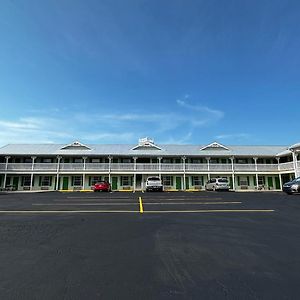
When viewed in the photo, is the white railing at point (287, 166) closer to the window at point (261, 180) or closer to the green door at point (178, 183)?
the window at point (261, 180)

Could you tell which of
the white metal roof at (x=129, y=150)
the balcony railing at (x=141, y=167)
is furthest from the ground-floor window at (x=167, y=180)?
the white metal roof at (x=129, y=150)

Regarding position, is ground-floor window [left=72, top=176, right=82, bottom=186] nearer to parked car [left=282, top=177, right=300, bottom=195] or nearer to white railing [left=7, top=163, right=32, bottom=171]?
white railing [left=7, top=163, right=32, bottom=171]

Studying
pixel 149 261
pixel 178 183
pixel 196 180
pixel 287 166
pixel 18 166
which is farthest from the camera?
pixel 196 180

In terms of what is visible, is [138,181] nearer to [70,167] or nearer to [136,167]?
[136,167]

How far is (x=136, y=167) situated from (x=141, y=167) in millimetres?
698

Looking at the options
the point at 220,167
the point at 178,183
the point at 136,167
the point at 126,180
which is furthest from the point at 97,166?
the point at 220,167

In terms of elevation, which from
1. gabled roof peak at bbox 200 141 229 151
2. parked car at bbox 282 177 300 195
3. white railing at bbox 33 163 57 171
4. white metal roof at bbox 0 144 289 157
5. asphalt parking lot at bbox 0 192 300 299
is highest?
gabled roof peak at bbox 200 141 229 151

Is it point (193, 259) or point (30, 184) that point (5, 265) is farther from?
point (30, 184)

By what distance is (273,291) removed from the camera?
10.1 ft

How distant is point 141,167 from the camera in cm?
3234

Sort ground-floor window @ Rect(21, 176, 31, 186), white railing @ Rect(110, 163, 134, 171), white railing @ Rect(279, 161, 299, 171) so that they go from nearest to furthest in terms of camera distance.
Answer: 1. white railing @ Rect(279, 161, 299, 171)
2. white railing @ Rect(110, 163, 134, 171)
3. ground-floor window @ Rect(21, 176, 31, 186)

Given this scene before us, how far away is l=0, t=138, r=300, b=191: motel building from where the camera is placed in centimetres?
3212

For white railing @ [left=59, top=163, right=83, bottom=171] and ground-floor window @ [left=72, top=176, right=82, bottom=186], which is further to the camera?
ground-floor window @ [left=72, top=176, right=82, bottom=186]

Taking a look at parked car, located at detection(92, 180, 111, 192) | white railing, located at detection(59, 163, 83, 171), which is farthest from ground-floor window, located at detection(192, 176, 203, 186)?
white railing, located at detection(59, 163, 83, 171)
